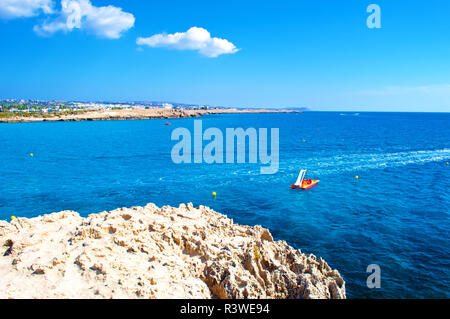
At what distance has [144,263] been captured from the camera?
10750 millimetres

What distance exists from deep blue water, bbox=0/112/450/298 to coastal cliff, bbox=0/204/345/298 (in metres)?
5.43

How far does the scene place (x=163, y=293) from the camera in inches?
370

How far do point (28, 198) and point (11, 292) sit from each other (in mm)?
24742

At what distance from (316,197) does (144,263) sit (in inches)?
917

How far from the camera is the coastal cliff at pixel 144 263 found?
929cm

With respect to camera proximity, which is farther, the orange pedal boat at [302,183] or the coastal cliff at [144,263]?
Answer: the orange pedal boat at [302,183]

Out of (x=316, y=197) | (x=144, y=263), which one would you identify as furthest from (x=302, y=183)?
(x=144, y=263)

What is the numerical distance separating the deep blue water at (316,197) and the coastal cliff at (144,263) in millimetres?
5433

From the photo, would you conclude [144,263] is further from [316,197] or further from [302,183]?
[302,183]

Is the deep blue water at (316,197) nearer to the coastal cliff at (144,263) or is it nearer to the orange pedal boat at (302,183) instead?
the orange pedal boat at (302,183)

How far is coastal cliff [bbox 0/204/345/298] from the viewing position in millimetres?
9289

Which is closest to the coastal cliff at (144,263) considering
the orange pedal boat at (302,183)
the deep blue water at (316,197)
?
the deep blue water at (316,197)
